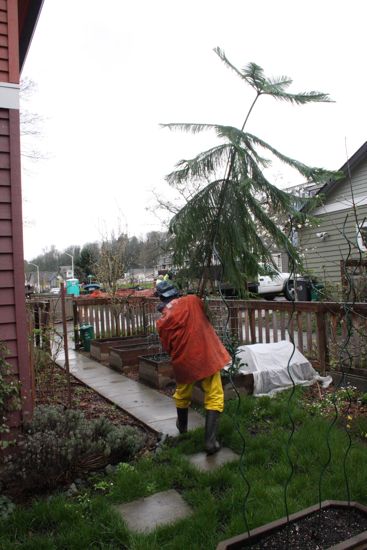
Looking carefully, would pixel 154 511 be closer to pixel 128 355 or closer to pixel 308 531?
pixel 308 531

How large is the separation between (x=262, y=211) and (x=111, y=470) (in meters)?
2.28

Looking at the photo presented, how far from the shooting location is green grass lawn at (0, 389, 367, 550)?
7.74 feet

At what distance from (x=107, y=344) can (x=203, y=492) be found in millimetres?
5362

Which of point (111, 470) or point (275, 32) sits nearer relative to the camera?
point (111, 470)

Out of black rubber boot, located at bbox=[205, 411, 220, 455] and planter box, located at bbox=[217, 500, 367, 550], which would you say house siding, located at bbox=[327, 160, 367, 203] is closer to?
black rubber boot, located at bbox=[205, 411, 220, 455]

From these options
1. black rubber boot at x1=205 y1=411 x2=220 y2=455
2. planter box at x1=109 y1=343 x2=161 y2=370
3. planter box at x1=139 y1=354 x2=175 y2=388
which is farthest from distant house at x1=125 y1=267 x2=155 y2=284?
black rubber boot at x1=205 y1=411 x2=220 y2=455

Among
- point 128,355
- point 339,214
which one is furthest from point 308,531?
point 339,214

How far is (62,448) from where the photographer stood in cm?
300

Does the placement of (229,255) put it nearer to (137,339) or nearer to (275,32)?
(275,32)

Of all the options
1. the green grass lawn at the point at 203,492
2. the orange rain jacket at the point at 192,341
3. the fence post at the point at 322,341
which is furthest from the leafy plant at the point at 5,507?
the fence post at the point at 322,341

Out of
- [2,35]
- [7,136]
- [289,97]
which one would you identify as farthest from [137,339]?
[289,97]

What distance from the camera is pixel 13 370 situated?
351 cm

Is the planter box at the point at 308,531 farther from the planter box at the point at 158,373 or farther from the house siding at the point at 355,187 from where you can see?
the house siding at the point at 355,187

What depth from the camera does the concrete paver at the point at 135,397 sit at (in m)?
4.27
